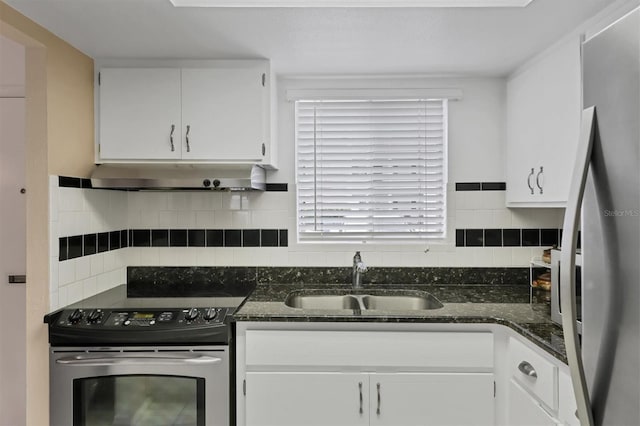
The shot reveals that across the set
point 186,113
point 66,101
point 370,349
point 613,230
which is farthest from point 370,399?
point 66,101

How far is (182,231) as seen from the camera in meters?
2.70

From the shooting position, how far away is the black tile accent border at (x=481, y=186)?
2.67 m

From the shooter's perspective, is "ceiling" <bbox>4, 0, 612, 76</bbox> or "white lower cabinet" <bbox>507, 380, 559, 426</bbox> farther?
"ceiling" <bbox>4, 0, 612, 76</bbox>

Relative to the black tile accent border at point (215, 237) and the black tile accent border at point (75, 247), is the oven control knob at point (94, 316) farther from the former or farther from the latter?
the black tile accent border at point (215, 237)

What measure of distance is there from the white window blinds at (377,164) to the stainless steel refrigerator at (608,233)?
183cm

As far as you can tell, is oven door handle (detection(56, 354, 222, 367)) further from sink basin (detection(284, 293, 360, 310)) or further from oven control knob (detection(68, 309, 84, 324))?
sink basin (detection(284, 293, 360, 310))

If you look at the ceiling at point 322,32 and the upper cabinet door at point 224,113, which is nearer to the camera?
the ceiling at point 322,32

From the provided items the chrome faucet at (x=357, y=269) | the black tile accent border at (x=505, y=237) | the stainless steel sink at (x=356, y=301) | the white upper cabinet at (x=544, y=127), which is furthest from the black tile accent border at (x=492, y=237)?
the chrome faucet at (x=357, y=269)

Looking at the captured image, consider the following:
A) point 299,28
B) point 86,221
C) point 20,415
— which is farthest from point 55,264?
point 299,28

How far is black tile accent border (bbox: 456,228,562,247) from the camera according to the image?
265 cm

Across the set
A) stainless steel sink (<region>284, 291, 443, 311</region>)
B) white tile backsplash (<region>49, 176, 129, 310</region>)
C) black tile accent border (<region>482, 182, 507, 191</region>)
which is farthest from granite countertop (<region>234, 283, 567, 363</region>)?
white tile backsplash (<region>49, 176, 129, 310</region>)

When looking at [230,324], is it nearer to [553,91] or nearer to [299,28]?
[299,28]

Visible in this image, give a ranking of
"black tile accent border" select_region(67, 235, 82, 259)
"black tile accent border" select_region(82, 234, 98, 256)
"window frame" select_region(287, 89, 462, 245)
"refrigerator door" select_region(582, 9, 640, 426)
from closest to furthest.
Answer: "refrigerator door" select_region(582, 9, 640, 426) < "black tile accent border" select_region(67, 235, 82, 259) < "black tile accent border" select_region(82, 234, 98, 256) < "window frame" select_region(287, 89, 462, 245)

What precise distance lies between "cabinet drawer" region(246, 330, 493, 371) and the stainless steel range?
18 cm
